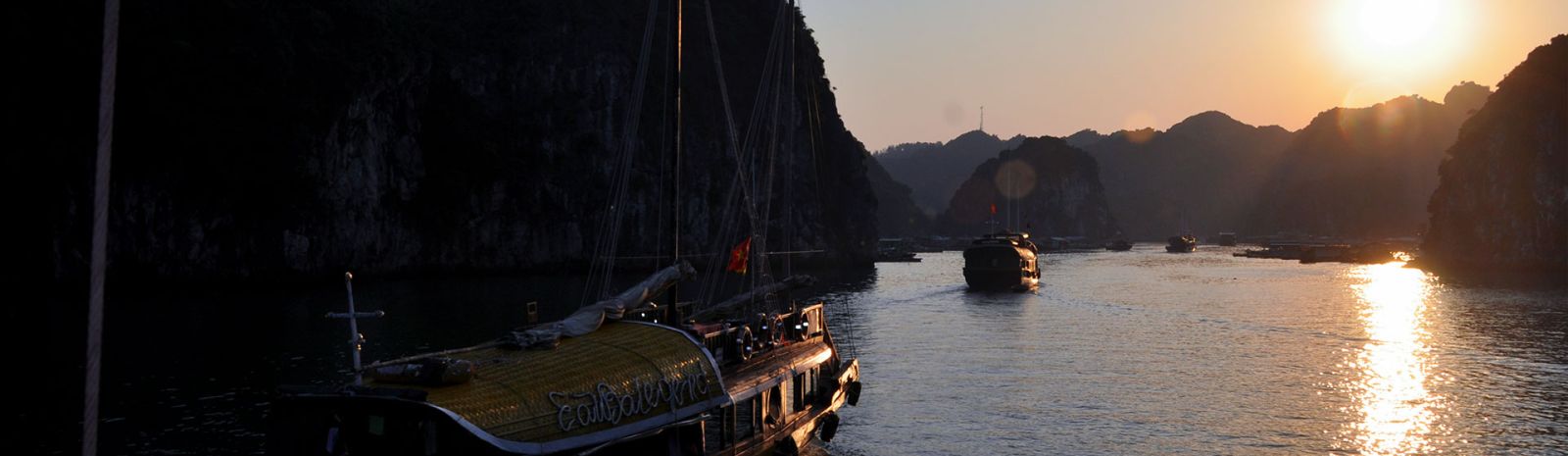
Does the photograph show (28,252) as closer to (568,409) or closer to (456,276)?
(456,276)

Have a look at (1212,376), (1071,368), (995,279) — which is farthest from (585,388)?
(995,279)

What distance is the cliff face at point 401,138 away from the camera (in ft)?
297

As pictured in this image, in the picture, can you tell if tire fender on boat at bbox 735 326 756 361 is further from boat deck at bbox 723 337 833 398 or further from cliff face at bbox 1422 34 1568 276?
cliff face at bbox 1422 34 1568 276

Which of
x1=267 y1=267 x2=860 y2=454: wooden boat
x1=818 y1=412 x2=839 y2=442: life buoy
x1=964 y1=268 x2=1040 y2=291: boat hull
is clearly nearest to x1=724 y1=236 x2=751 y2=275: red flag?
x1=267 y1=267 x2=860 y2=454: wooden boat

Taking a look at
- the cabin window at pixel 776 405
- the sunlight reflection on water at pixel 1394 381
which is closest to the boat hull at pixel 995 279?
the sunlight reflection on water at pixel 1394 381

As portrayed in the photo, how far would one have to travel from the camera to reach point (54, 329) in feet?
181

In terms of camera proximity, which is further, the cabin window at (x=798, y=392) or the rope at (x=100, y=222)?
the cabin window at (x=798, y=392)

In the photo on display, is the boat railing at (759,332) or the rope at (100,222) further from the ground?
the rope at (100,222)

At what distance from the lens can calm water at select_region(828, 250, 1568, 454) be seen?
3547cm

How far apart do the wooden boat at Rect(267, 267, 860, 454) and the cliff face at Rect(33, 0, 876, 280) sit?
3627 centimetres

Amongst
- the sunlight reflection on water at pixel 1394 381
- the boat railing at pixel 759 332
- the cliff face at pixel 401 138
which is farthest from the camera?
the cliff face at pixel 401 138

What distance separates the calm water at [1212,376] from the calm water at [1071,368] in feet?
0.48

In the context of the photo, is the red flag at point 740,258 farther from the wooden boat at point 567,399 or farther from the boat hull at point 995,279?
the boat hull at point 995,279

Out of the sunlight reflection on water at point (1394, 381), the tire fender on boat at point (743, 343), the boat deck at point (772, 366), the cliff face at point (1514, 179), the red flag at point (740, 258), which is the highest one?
the cliff face at point (1514, 179)
